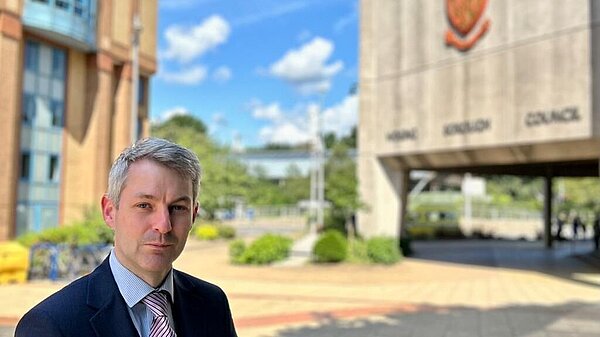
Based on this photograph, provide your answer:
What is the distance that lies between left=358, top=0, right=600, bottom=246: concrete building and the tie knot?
14.1m

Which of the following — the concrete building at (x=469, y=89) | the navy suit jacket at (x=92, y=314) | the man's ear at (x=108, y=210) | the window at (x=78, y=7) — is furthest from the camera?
the window at (x=78, y=7)

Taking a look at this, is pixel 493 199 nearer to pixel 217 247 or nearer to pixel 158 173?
pixel 217 247

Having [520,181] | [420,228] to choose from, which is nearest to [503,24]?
[420,228]

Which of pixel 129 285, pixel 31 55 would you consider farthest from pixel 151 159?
pixel 31 55

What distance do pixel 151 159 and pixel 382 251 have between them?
61.0 feet

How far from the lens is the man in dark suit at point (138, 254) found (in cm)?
169

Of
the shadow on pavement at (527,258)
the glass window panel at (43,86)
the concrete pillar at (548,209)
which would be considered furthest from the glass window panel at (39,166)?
the concrete pillar at (548,209)

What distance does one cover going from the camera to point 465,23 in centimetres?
1744

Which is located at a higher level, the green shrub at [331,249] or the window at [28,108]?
the window at [28,108]

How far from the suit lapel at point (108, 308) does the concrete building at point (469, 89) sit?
14.3 m

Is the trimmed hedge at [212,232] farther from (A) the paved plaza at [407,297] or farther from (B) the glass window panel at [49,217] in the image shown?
(A) the paved plaza at [407,297]

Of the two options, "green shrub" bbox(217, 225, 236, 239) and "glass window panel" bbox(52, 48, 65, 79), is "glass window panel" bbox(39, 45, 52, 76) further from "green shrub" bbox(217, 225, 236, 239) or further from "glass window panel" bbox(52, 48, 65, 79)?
"green shrub" bbox(217, 225, 236, 239)

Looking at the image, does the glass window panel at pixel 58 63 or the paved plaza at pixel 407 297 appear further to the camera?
the glass window panel at pixel 58 63

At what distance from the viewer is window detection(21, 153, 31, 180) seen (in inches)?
1033
